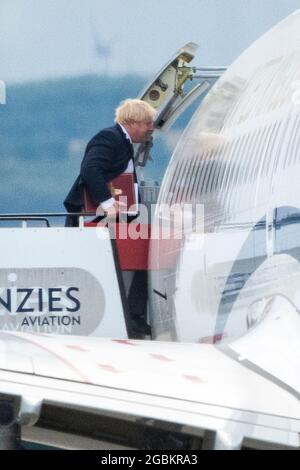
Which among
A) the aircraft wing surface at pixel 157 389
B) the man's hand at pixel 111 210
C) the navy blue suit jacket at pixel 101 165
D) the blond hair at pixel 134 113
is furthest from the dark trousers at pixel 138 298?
the aircraft wing surface at pixel 157 389

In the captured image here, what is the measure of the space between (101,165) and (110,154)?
0.28ft

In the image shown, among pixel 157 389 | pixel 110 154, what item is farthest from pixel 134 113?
pixel 157 389

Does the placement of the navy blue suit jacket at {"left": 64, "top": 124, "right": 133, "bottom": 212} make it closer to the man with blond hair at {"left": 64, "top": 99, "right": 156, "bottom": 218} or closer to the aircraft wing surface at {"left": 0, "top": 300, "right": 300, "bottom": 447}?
the man with blond hair at {"left": 64, "top": 99, "right": 156, "bottom": 218}

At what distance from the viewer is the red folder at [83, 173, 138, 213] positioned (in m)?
5.52

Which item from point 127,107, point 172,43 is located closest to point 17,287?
point 127,107

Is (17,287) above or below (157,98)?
below

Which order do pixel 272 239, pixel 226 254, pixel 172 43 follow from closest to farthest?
1. pixel 272 239
2. pixel 226 254
3. pixel 172 43

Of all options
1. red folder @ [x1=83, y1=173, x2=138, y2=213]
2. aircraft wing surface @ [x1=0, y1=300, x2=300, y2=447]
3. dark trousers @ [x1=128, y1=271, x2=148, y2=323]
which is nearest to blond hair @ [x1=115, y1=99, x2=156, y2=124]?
red folder @ [x1=83, y1=173, x2=138, y2=213]

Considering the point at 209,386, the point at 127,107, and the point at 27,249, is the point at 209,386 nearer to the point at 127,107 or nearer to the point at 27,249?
the point at 27,249

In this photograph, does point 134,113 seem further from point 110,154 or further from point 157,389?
point 157,389

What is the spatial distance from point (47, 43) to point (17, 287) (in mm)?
2993

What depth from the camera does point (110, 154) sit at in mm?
5535

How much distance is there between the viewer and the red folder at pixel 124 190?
5.52 meters
